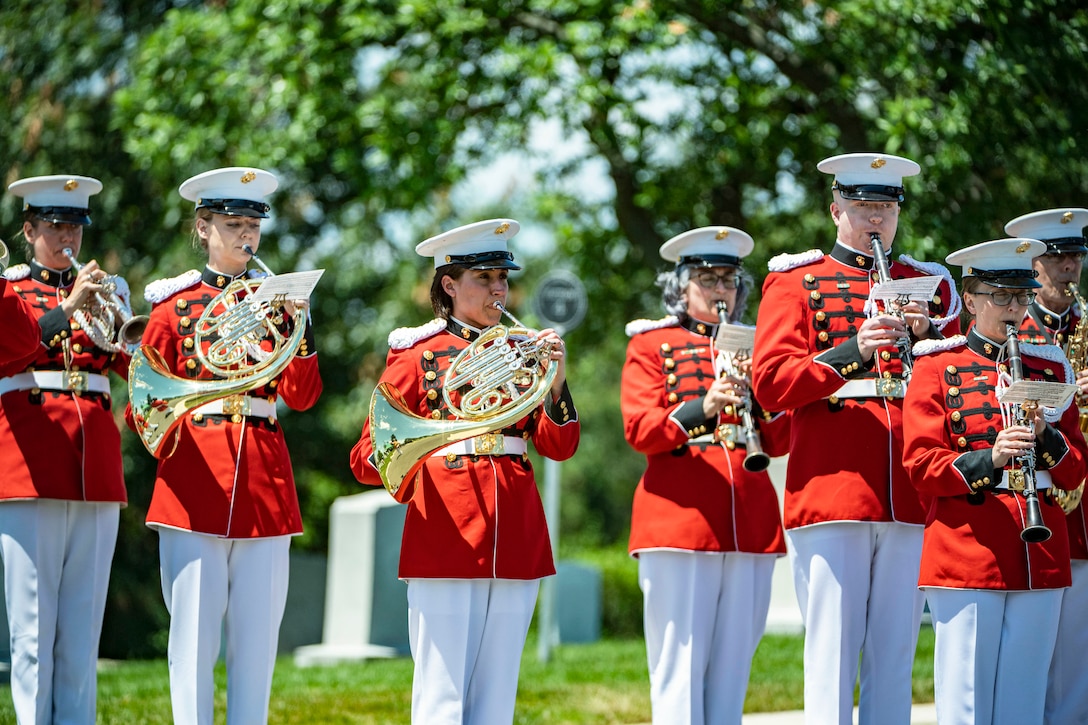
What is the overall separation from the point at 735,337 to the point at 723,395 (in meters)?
0.28

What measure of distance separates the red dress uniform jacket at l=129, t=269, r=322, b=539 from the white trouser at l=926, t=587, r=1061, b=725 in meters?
2.75

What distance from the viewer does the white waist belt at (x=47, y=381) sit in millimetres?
6418

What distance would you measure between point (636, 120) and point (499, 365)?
8007mm

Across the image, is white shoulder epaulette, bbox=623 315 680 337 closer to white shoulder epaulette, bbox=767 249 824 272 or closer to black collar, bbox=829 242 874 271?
white shoulder epaulette, bbox=767 249 824 272

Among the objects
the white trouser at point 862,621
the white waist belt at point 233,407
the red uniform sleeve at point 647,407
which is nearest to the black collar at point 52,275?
the white waist belt at point 233,407

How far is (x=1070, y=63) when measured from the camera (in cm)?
851

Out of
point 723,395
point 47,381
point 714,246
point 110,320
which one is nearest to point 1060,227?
point 714,246

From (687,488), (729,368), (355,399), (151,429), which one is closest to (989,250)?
(729,368)

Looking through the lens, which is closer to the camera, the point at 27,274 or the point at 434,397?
the point at 434,397

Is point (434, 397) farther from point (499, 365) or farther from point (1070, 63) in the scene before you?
point (1070, 63)

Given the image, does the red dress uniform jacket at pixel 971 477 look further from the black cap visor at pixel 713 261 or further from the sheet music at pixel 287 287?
the sheet music at pixel 287 287

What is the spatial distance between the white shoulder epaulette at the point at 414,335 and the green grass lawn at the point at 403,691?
2.99 metres

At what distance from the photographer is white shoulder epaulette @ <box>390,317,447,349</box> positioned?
571 centimetres

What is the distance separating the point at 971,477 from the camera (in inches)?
209
